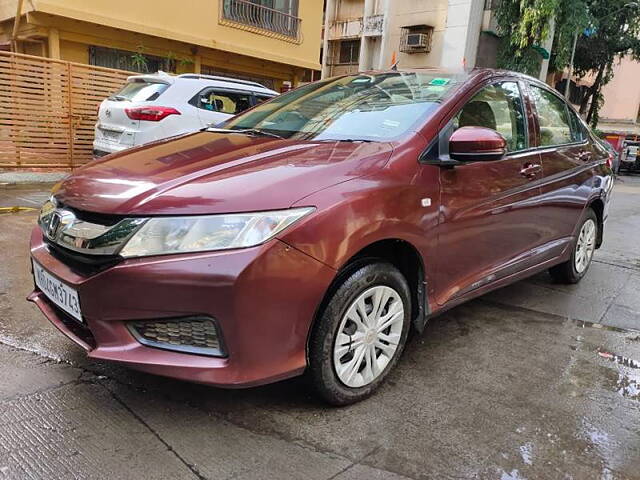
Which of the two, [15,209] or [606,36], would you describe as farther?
[606,36]

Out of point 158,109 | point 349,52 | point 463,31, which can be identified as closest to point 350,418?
point 158,109

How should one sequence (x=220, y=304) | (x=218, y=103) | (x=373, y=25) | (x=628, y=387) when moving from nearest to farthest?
1. (x=220, y=304)
2. (x=628, y=387)
3. (x=218, y=103)
4. (x=373, y=25)

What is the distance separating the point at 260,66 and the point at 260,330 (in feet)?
48.5

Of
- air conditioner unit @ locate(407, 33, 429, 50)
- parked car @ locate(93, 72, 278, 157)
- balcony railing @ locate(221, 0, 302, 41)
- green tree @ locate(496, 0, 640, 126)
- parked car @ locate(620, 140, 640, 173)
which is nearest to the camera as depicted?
parked car @ locate(93, 72, 278, 157)

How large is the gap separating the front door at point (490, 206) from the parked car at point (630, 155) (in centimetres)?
2177

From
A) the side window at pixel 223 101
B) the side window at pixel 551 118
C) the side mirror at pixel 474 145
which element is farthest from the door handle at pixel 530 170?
the side window at pixel 223 101

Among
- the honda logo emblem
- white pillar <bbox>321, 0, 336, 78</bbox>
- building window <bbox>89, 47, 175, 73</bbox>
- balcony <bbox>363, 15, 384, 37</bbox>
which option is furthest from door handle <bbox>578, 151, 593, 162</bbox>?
white pillar <bbox>321, 0, 336, 78</bbox>

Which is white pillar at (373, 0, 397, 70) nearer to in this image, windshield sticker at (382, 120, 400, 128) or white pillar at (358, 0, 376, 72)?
white pillar at (358, 0, 376, 72)

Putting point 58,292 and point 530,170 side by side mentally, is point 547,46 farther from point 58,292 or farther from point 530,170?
point 58,292

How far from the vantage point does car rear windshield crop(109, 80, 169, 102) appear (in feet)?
23.9

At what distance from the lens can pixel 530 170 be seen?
346 cm

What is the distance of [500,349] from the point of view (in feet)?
10.8

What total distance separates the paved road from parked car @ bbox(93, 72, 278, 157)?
4.19 metres

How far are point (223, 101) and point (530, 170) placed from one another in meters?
5.61
